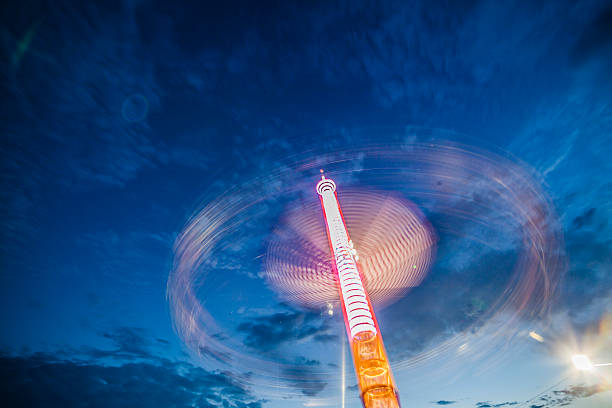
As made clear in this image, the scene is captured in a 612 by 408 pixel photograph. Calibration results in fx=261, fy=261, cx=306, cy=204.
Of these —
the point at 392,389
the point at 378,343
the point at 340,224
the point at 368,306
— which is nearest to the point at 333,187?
the point at 340,224

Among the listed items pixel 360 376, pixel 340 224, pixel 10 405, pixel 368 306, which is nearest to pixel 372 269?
pixel 340 224

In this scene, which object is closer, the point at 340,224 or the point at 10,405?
the point at 340,224

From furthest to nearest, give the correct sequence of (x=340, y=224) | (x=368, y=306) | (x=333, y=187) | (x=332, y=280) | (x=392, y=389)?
(x=332, y=280), (x=333, y=187), (x=340, y=224), (x=368, y=306), (x=392, y=389)

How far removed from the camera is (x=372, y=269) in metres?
17.9

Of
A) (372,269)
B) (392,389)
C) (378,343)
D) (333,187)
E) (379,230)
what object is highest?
(333,187)

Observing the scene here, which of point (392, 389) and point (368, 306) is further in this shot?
point (368, 306)

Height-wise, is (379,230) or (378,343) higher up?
(379,230)

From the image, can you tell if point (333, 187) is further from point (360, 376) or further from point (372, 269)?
point (360, 376)

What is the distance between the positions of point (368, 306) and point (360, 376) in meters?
2.70

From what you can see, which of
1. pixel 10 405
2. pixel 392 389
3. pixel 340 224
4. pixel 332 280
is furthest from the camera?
pixel 10 405

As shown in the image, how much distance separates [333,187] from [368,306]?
7.91 m

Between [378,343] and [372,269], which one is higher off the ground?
[372,269]

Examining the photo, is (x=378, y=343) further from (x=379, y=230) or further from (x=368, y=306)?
(x=379, y=230)

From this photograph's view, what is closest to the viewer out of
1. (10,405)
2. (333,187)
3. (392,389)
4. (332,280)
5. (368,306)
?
(392,389)
